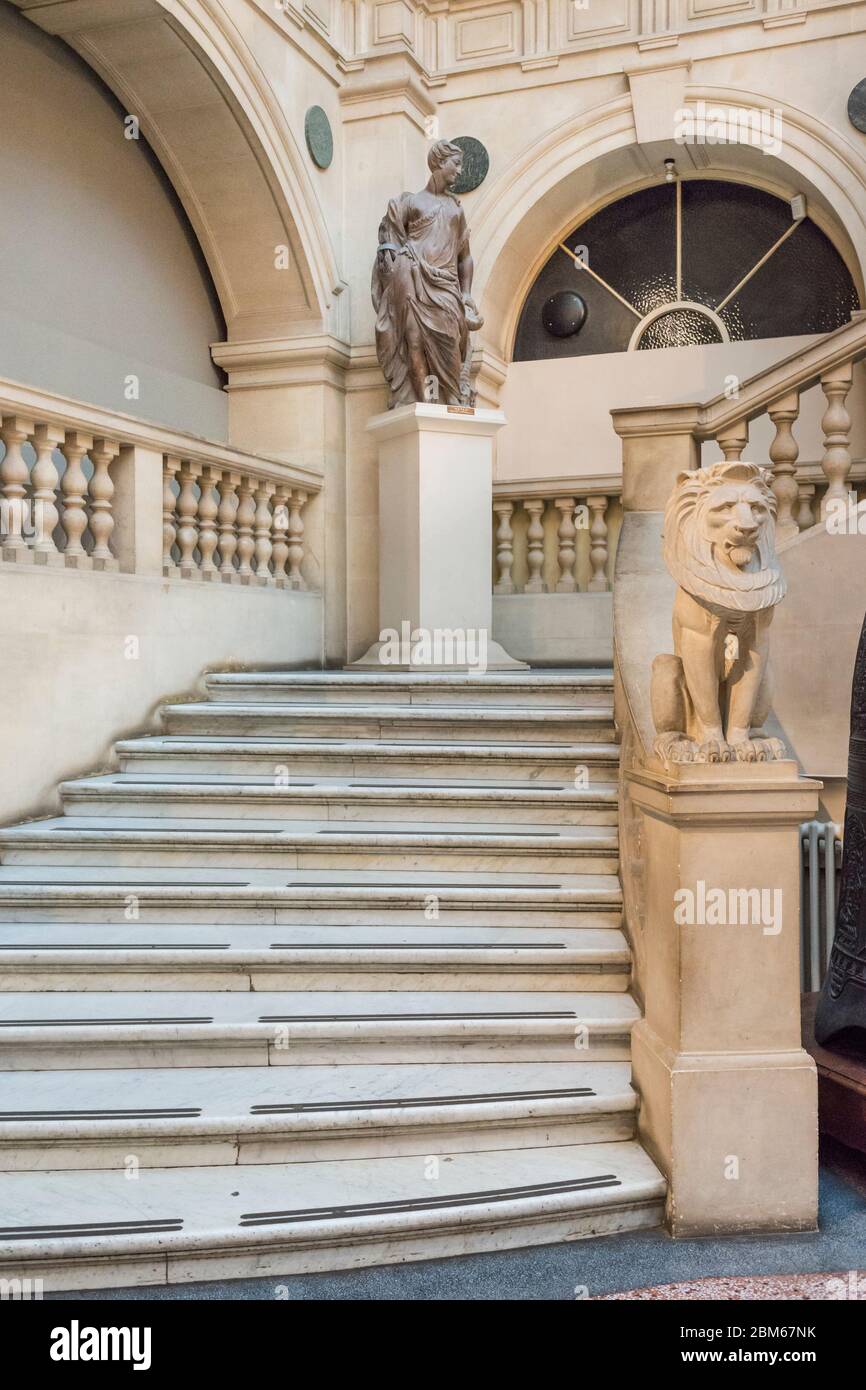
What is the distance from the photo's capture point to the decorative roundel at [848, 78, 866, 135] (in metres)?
8.25

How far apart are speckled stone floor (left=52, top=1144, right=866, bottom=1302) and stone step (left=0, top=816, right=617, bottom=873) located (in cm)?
167

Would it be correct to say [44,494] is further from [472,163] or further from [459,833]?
[472,163]

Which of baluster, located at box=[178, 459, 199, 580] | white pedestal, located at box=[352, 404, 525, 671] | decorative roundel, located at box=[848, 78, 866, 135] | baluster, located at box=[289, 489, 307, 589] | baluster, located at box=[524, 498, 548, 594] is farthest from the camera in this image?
baluster, located at box=[524, 498, 548, 594]

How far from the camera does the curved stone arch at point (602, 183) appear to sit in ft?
27.7

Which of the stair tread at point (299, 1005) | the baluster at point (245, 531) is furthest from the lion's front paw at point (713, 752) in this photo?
the baluster at point (245, 531)

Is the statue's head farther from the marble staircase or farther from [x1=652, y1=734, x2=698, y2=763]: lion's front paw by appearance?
[x1=652, y1=734, x2=698, y2=763]: lion's front paw

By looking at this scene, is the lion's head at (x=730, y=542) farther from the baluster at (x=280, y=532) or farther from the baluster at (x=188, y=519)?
the baluster at (x=280, y=532)

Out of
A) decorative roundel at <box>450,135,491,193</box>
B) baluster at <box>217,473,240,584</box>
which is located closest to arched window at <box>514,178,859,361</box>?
decorative roundel at <box>450,135,491,193</box>

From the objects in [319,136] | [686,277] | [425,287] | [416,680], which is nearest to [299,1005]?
[416,680]

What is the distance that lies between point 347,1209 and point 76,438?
3935 mm

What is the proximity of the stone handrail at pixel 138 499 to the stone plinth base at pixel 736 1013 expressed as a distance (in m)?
3.44

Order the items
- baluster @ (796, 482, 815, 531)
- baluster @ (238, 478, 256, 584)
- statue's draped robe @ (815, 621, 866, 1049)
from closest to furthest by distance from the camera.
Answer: statue's draped robe @ (815, 621, 866, 1049) < baluster @ (796, 482, 815, 531) < baluster @ (238, 478, 256, 584)

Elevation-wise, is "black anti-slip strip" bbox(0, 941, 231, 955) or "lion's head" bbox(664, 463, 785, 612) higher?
"lion's head" bbox(664, 463, 785, 612)
